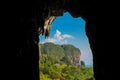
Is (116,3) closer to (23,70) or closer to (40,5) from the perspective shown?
(40,5)

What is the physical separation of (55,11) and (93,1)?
7605 mm

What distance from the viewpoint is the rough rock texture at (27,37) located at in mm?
18172

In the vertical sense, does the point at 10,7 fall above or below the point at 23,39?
above

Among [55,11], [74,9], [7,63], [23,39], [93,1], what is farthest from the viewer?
[55,11]

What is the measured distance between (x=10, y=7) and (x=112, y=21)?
8382mm

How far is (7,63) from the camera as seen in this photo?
1769 cm

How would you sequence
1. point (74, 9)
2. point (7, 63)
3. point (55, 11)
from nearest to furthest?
point (7, 63) → point (74, 9) → point (55, 11)

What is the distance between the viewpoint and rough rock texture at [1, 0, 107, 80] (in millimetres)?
18172

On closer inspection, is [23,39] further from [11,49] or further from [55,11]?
[55,11]

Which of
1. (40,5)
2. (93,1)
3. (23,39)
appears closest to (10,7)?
(23,39)

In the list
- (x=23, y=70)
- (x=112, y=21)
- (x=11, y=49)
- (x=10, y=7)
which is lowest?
(x=23, y=70)

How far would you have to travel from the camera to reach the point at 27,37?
19.3 metres

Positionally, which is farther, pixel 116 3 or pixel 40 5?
pixel 40 5

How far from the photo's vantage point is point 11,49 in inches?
717
